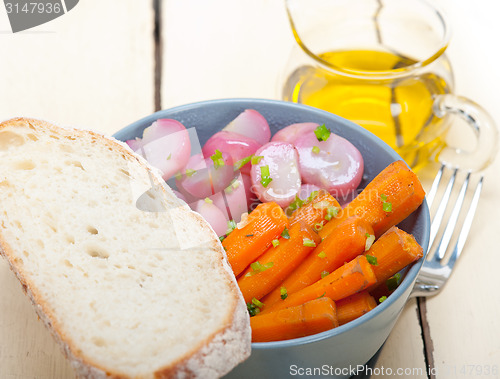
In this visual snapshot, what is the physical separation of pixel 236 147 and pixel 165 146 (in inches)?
5.7

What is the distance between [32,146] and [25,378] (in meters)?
0.44

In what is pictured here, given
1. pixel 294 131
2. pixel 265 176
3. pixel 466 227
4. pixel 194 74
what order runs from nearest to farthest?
pixel 265 176, pixel 294 131, pixel 466 227, pixel 194 74

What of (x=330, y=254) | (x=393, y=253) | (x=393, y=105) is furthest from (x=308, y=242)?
(x=393, y=105)

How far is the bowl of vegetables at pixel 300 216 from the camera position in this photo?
0.96 m

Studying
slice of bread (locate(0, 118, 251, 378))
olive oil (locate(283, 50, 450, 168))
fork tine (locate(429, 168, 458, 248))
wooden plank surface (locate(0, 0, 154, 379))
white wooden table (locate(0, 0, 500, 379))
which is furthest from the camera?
wooden plank surface (locate(0, 0, 154, 379))

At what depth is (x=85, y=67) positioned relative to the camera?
69.7 inches

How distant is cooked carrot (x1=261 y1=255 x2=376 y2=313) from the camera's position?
96cm

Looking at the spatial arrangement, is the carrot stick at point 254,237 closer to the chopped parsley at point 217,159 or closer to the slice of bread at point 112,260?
the slice of bread at point 112,260

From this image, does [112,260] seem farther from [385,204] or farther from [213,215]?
[385,204]

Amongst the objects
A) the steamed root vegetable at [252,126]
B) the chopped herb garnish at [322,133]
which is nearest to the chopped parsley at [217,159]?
the steamed root vegetable at [252,126]

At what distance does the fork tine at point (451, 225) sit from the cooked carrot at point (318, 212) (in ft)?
1.16

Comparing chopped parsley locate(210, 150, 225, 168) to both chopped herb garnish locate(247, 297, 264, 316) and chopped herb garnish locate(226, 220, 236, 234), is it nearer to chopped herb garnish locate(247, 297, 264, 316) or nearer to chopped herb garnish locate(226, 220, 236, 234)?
chopped herb garnish locate(226, 220, 236, 234)

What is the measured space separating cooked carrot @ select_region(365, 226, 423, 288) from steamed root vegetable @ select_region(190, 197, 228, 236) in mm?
284

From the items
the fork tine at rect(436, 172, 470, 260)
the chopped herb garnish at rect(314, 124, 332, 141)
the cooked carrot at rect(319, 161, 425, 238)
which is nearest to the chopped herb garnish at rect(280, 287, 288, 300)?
the cooked carrot at rect(319, 161, 425, 238)
